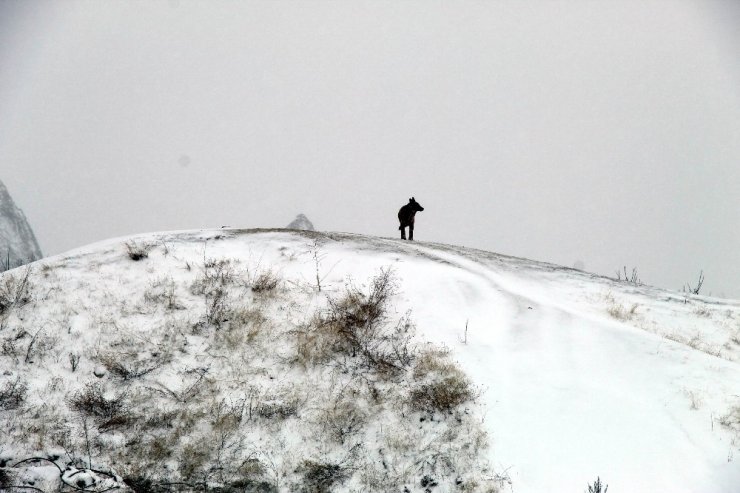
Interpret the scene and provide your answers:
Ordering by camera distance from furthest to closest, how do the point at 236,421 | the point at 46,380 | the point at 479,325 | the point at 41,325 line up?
the point at 479,325
the point at 41,325
the point at 46,380
the point at 236,421

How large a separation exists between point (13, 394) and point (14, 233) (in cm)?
5586

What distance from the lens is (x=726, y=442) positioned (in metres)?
4.63

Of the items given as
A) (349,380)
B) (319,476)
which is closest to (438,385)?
(349,380)

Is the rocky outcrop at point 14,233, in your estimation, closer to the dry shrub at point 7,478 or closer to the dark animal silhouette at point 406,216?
the dark animal silhouette at point 406,216

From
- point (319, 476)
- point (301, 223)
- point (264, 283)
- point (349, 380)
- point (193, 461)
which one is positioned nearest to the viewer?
point (319, 476)

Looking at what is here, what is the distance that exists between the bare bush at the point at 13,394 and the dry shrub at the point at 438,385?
4.92m

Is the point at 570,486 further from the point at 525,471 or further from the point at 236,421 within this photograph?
the point at 236,421

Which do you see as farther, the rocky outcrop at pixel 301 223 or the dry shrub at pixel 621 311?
the rocky outcrop at pixel 301 223

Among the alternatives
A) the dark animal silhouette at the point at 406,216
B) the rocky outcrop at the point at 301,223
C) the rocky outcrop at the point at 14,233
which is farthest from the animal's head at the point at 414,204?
the rocky outcrop at the point at 14,233

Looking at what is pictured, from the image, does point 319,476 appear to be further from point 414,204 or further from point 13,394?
point 414,204

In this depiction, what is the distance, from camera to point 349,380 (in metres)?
5.68

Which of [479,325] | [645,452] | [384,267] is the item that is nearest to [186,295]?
[384,267]

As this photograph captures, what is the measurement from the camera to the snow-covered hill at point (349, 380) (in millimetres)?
4590

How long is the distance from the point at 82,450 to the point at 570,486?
5376 mm
